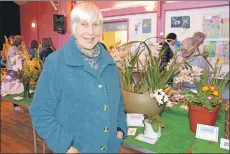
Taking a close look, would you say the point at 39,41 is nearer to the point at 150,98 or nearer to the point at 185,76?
the point at 150,98

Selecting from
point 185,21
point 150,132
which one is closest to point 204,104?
point 150,132

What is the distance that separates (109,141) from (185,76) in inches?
26.4

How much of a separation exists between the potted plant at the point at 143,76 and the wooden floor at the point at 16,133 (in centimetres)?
131

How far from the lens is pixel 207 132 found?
47.2 inches

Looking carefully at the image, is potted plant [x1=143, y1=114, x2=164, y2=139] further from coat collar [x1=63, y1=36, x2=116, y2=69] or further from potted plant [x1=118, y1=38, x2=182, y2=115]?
coat collar [x1=63, y1=36, x2=116, y2=69]

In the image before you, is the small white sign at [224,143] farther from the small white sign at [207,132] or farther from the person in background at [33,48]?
the person in background at [33,48]

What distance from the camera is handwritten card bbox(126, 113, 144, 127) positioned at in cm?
140

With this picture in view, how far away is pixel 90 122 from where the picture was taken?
3.13 feet

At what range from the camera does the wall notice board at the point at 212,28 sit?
11.7 ft

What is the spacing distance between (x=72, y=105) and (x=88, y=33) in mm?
332

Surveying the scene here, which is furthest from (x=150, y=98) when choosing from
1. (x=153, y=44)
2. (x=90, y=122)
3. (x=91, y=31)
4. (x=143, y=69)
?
(x=91, y=31)

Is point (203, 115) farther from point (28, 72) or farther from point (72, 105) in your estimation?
point (28, 72)

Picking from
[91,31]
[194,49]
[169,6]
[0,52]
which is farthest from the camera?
[169,6]

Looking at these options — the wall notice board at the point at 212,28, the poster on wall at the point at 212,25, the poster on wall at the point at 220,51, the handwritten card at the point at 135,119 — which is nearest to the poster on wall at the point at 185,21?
the wall notice board at the point at 212,28
